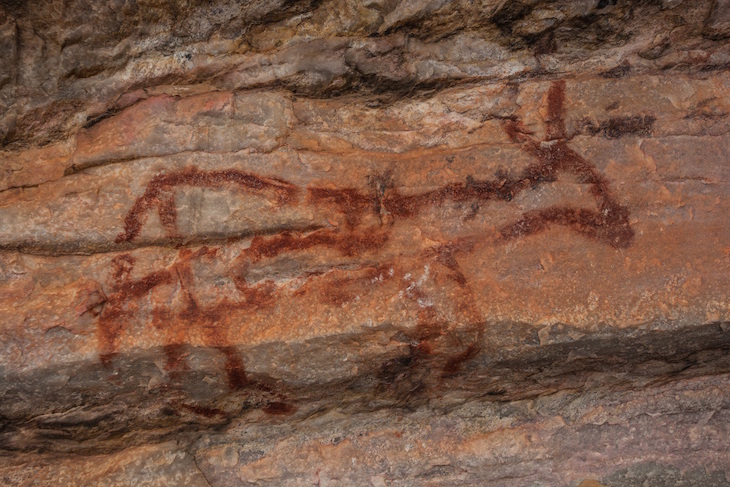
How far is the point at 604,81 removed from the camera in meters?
2.76

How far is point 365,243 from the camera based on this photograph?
2643 mm

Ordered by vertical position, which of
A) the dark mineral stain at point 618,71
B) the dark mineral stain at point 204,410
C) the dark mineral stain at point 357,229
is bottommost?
the dark mineral stain at point 204,410

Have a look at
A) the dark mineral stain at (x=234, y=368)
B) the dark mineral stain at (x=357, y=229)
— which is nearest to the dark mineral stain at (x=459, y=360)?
the dark mineral stain at (x=357, y=229)

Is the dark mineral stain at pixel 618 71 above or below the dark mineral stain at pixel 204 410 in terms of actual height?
above

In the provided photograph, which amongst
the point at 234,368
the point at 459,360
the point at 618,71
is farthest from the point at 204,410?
the point at 618,71

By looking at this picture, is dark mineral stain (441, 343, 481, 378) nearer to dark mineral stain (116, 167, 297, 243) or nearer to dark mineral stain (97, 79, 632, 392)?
dark mineral stain (97, 79, 632, 392)

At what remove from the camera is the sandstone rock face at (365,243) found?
2.54 metres

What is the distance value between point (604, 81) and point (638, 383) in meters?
1.33

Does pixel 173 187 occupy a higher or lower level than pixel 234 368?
higher

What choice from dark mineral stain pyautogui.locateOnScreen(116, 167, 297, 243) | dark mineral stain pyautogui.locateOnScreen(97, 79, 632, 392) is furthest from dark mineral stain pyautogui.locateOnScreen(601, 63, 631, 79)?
dark mineral stain pyautogui.locateOnScreen(116, 167, 297, 243)

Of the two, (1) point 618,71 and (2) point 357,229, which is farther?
(1) point 618,71

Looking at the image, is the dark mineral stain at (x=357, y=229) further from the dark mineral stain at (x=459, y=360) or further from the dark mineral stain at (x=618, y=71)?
the dark mineral stain at (x=618, y=71)

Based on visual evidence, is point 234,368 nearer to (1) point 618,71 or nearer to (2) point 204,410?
(2) point 204,410

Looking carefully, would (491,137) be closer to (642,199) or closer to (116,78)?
(642,199)
